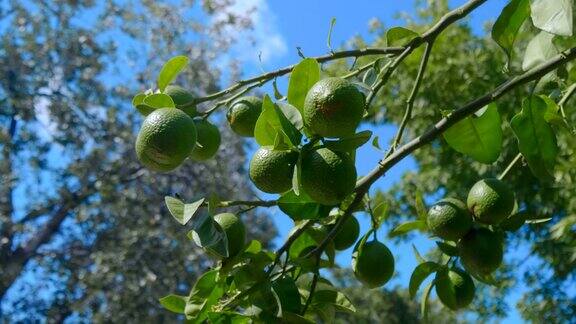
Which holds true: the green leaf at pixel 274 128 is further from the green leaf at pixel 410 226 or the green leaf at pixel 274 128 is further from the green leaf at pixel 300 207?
the green leaf at pixel 410 226

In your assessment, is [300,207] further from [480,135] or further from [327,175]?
[480,135]

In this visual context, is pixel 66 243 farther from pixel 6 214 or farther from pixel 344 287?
pixel 344 287

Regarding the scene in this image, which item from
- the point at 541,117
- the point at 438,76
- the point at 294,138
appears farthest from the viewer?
the point at 438,76

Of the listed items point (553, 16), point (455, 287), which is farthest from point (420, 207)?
point (553, 16)

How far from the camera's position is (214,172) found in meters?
9.77

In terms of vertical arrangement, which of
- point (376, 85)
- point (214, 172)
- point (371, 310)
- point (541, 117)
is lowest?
point (541, 117)

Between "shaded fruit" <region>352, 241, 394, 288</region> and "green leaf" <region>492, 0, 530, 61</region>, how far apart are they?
0.38 m

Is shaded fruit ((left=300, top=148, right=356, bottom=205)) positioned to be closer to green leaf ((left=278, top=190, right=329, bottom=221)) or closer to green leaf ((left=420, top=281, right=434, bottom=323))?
green leaf ((left=278, top=190, right=329, bottom=221))

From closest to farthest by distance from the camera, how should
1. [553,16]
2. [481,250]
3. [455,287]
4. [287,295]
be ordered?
[553,16] → [287,295] → [481,250] → [455,287]

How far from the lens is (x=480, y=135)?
1.34m

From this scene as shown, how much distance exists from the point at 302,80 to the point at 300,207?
20 centimetres

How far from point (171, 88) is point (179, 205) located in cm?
30

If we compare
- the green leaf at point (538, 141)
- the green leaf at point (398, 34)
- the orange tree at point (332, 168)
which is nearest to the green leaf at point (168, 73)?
the orange tree at point (332, 168)

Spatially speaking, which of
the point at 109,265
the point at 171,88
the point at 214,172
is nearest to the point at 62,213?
the point at 109,265
